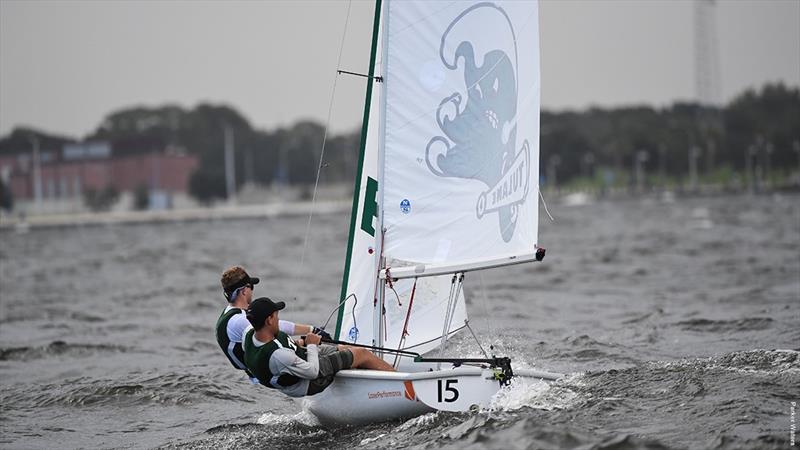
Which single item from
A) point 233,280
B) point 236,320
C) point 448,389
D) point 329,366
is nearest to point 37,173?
point 233,280

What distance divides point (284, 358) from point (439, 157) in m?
2.02

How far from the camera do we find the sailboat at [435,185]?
8.20 meters

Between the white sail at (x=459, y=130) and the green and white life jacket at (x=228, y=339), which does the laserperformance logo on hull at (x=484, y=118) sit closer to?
the white sail at (x=459, y=130)

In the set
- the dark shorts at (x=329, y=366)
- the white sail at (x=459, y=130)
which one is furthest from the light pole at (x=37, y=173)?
the dark shorts at (x=329, y=366)

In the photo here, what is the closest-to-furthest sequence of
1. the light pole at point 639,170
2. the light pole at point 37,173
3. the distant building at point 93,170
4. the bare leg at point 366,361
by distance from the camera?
the bare leg at point 366,361 → the light pole at point 37,173 → the distant building at point 93,170 → the light pole at point 639,170

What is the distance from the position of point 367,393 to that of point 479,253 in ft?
4.82

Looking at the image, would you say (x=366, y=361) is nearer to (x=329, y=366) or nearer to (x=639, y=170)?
(x=329, y=366)

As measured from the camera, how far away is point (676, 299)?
17.1m

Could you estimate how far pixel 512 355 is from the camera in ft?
39.1

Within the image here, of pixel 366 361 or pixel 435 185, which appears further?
pixel 435 185

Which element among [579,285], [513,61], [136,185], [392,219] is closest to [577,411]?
[392,219]

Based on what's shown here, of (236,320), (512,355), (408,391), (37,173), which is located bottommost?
(512,355)

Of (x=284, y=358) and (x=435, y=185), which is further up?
(x=435, y=185)

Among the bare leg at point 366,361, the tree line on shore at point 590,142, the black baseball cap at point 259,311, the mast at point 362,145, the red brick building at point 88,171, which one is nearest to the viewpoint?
the black baseball cap at point 259,311
